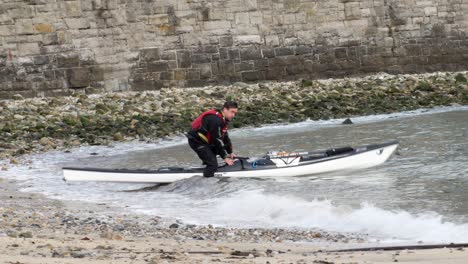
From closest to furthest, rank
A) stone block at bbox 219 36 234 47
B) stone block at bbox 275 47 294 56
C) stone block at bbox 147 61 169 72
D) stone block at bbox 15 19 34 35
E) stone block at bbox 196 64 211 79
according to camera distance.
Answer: stone block at bbox 15 19 34 35
stone block at bbox 147 61 169 72
stone block at bbox 196 64 211 79
stone block at bbox 219 36 234 47
stone block at bbox 275 47 294 56

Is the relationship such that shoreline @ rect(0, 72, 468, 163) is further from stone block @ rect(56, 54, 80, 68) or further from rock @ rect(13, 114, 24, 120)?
stone block @ rect(56, 54, 80, 68)

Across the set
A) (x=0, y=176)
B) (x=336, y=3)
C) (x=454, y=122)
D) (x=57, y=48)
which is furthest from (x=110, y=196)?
(x=336, y=3)

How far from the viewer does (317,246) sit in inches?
272

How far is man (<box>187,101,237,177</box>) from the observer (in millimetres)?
11023

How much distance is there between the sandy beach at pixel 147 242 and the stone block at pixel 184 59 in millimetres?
11832

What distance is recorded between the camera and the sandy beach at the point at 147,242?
5.76m

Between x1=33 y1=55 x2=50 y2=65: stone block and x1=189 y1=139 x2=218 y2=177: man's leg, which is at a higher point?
x1=33 y1=55 x2=50 y2=65: stone block

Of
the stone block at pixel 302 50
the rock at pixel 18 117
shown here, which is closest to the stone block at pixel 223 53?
the stone block at pixel 302 50

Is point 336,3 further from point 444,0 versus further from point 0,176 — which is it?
point 0,176

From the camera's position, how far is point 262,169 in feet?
37.1

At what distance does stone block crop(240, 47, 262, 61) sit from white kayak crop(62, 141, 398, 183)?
33.9 feet

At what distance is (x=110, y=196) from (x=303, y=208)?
2.52 meters

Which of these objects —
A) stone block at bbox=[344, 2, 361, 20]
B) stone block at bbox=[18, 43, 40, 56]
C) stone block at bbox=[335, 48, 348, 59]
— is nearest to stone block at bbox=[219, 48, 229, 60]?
stone block at bbox=[335, 48, 348, 59]

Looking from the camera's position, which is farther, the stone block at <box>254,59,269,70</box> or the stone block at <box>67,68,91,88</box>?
the stone block at <box>254,59,269,70</box>
